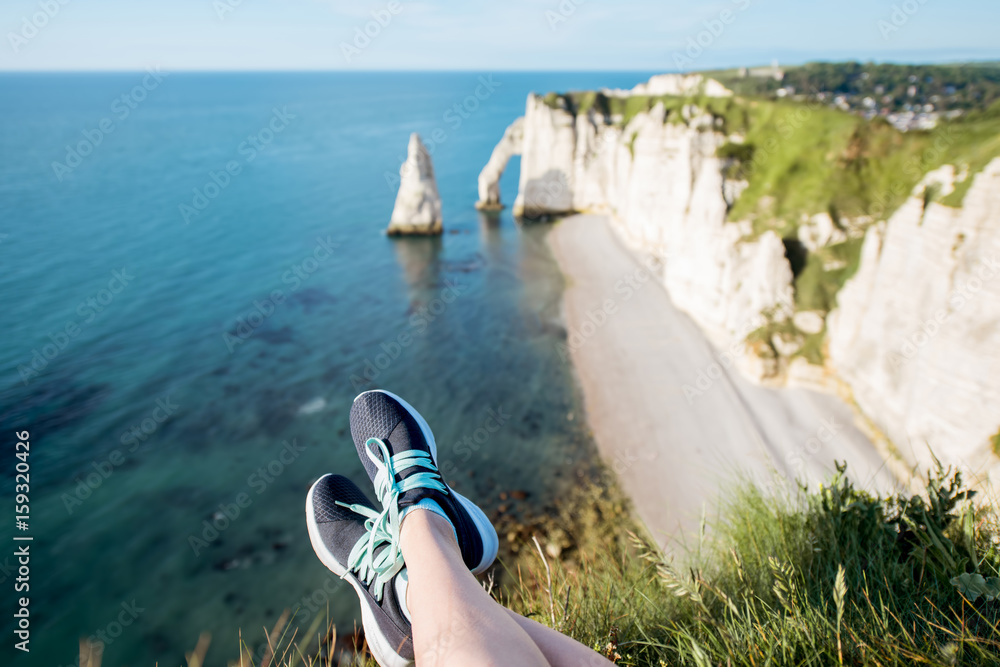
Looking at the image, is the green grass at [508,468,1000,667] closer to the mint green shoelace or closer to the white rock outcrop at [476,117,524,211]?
the mint green shoelace

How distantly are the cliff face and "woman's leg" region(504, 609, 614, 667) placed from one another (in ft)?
51.2

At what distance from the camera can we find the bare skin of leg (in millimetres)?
1694

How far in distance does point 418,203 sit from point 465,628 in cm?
3360

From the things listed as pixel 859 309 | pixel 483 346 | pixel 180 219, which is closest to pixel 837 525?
pixel 859 309

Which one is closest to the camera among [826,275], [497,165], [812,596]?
[812,596]

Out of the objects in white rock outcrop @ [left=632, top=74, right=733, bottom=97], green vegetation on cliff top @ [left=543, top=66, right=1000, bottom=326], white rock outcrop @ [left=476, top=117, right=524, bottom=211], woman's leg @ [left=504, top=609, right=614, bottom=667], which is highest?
white rock outcrop @ [left=632, top=74, right=733, bottom=97]

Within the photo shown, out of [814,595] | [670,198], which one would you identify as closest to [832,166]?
[670,198]

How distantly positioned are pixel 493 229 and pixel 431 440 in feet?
108

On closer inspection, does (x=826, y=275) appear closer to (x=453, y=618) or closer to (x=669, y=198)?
(x=669, y=198)

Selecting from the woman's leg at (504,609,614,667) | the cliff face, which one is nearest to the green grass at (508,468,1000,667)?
the woman's leg at (504,609,614,667)

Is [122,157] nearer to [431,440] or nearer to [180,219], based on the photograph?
[180,219]

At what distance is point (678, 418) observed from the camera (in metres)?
14.7

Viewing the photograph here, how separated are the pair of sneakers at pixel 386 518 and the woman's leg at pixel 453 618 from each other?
12.8 inches

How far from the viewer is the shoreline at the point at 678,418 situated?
1208cm
